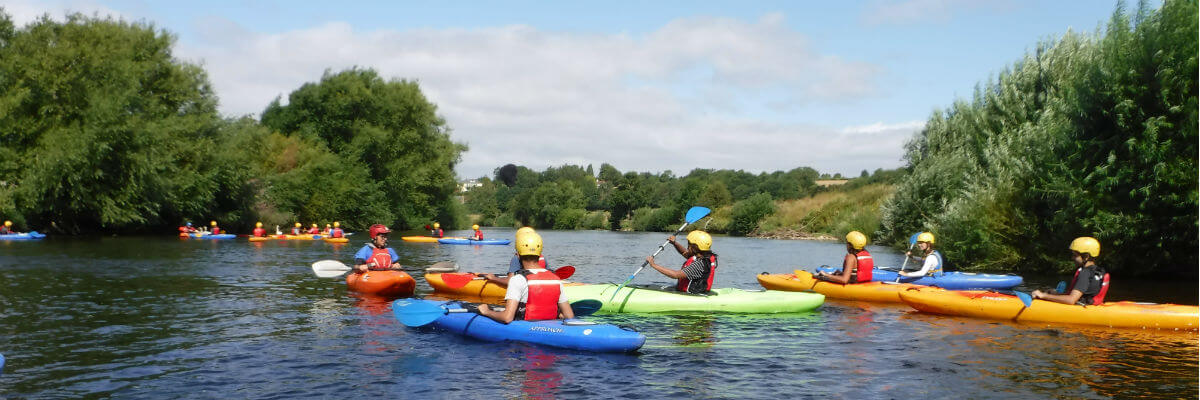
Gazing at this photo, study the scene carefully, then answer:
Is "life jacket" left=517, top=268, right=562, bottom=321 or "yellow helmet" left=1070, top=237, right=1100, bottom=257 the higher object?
"yellow helmet" left=1070, top=237, right=1100, bottom=257

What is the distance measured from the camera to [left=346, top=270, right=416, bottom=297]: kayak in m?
14.3

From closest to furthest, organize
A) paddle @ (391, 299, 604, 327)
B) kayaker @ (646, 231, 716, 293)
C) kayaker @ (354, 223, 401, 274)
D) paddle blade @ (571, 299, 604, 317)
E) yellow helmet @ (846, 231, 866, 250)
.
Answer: paddle @ (391, 299, 604, 327) < paddle blade @ (571, 299, 604, 317) < kayaker @ (646, 231, 716, 293) < yellow helmet @ (846, 231, 866, 250) < kayaker @ (354, 223, 401, 274)

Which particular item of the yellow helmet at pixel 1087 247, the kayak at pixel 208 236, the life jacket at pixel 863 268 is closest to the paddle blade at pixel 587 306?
the life jacket at pixel 863 268

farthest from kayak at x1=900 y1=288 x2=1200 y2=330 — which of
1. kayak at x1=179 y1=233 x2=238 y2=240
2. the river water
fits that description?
kayak at x1=179 y1=233 x2=238 y2=240

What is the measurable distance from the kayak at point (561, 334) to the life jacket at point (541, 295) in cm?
14

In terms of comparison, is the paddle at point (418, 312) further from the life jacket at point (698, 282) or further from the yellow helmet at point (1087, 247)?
the yellow helmet at point (1087, 247)

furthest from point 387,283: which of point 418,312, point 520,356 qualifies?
point 520,356

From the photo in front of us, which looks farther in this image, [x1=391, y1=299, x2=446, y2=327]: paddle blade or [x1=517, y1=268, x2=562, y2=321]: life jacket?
[x1=391, y1=299, x2=446, y2=327]: paddle blade

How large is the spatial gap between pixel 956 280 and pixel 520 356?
10.3m

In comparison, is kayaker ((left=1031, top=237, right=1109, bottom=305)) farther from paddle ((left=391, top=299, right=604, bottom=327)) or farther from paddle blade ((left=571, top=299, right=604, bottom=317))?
paddle ((left=391, top=299, right=604, bottom=327))

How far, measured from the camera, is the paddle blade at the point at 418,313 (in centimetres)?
1053

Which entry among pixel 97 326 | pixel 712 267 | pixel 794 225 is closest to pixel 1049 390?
pixel 712 267

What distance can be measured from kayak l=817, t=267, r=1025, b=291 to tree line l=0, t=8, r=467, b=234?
26434 mm

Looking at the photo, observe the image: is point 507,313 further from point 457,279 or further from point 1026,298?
point 1026,298
